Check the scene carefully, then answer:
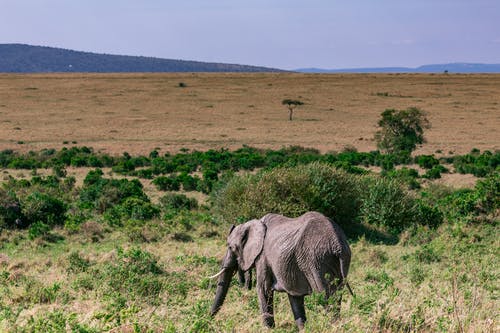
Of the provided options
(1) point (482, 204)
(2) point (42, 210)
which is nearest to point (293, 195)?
(1) point (482, 204)

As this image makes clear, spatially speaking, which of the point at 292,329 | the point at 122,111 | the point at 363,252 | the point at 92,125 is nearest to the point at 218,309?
the point at 292,329

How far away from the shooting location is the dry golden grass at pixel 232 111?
149ft

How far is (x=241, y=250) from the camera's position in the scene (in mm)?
7508

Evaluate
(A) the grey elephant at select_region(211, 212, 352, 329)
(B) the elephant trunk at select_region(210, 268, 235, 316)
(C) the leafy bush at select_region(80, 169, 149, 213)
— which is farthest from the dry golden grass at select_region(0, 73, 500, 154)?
(A) the grey elephant at select_region(211, 212, 352, 329)

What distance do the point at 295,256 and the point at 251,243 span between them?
0.73m

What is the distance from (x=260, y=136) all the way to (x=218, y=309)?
40.7 meters

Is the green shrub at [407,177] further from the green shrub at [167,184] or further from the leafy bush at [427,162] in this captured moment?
the green shrub at [167,184]

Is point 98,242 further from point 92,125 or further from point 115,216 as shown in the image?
point 92,125

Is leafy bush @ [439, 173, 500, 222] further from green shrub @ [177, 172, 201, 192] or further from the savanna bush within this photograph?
green shrub @ [177, 172, 201, 192]

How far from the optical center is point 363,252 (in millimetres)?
13180

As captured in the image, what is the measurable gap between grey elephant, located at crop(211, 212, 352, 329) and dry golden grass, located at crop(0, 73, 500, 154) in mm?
32493

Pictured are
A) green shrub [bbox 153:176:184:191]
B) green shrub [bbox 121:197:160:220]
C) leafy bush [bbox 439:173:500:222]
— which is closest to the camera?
leafy bush [bbox 439:173:500:222]

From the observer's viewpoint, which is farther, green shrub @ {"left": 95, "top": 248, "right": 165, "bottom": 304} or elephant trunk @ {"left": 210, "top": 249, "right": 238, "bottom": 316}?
green shrub @ {"left": 95, "top": 248, "right": 165, "bottom": 304}

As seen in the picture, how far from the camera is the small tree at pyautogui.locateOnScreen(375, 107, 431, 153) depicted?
121 feet
